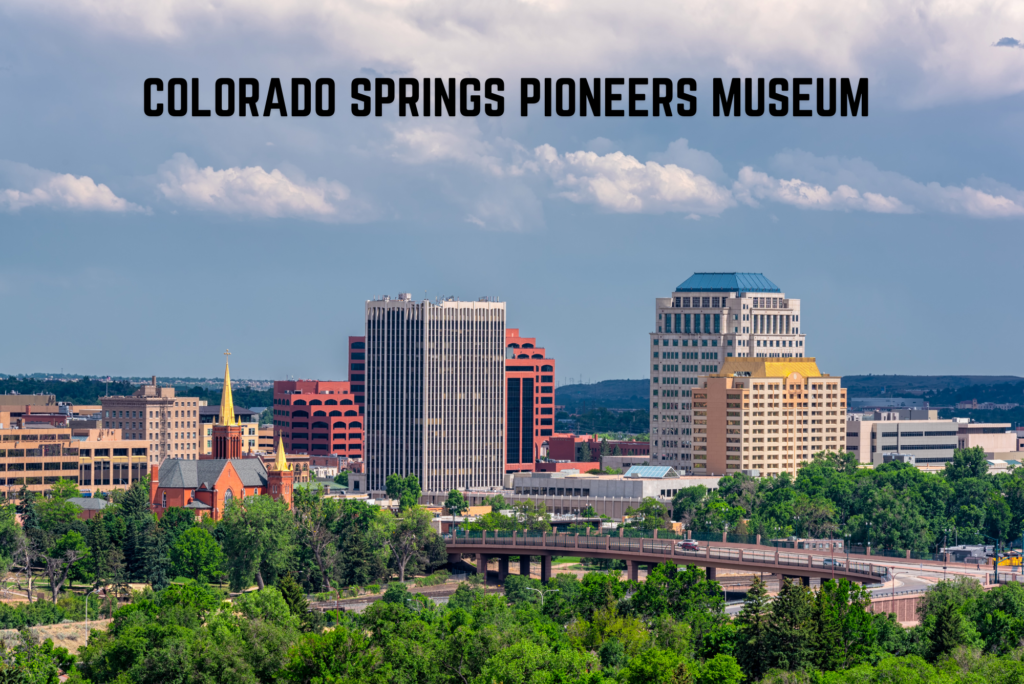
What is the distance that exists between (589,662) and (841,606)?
27.9m

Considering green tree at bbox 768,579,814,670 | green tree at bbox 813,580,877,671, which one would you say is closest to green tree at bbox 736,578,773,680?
green tree at bbox 768,579,814,670

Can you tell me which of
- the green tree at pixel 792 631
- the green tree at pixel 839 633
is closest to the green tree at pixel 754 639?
the green tree at pixel 792 631

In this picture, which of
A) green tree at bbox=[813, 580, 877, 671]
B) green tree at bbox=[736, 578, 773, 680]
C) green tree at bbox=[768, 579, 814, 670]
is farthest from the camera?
green tree at bbox=[736, 578, 773, 680]

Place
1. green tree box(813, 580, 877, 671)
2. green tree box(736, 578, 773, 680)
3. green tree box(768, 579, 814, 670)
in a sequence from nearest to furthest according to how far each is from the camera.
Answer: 1. green tree box(768, 579, 814, 670)
2. green tree box(813, 580, 877, 671)
3. green tree box(736, 578, 773, 680)

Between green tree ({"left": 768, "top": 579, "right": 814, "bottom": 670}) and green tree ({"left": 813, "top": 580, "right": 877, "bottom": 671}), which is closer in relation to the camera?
green tree ({"left": 768, "top": 579, "right": 814, "bottom": 670})

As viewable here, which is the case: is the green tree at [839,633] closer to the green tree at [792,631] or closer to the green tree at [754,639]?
the green tree at [792,631]

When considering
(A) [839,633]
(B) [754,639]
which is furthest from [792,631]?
(A) [839,633]

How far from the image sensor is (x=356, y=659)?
509 ft

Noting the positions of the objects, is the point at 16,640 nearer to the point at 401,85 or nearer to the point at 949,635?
the point at 401,85

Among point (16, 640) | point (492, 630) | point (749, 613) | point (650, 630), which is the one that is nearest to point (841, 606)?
point (749, 613)

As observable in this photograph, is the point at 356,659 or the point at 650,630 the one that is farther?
the point at 650,630

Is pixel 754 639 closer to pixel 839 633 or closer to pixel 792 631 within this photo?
pixel 792 631

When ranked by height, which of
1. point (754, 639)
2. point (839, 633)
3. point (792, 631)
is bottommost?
point (754, 639)

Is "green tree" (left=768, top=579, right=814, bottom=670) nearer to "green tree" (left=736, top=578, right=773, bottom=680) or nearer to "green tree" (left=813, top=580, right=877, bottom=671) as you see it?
"green tree" (left=736, top=578, right=773, bottom=680)
